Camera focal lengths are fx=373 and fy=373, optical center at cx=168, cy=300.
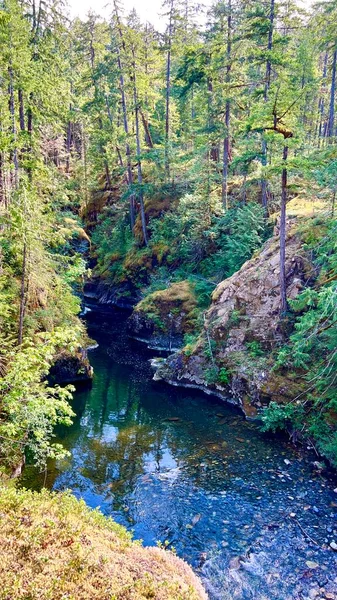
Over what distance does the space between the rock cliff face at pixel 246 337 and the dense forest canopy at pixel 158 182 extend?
836mm

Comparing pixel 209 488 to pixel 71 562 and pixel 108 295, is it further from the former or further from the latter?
pixel 108 295

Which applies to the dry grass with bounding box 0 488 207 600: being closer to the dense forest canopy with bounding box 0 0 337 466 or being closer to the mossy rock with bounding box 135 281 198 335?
the dense forest canopy with bounding box 0 0 337 466

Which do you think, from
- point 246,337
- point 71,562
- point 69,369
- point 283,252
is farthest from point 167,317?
point 71,562

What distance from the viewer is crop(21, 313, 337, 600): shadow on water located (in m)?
7.85

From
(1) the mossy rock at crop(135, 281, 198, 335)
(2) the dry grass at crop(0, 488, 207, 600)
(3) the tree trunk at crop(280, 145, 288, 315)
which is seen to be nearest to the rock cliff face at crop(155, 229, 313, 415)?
(3) the tree trunk at crop(280, 145, 288, 315)

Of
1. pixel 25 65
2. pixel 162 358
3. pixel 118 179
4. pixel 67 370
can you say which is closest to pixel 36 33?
pixel 25 65

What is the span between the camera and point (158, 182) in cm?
2931

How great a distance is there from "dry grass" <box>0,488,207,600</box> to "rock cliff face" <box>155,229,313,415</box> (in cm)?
840

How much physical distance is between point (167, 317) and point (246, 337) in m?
6.81

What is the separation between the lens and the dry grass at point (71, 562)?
4816 millimetres

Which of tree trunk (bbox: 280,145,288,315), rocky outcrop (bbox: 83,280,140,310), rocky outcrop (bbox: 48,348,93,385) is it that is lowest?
rocky outcrop (bbox: 83,280,140,310)

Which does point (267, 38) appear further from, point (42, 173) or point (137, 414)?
point (137, 414)

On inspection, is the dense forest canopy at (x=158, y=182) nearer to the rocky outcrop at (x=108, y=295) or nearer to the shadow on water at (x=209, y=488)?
the rocky outcrop at (x=108, y=295)

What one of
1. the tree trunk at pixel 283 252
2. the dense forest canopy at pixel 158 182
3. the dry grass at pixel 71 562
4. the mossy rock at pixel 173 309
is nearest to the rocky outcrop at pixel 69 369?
the dense forest canopy at pixel 158 182
